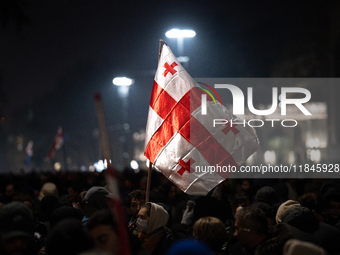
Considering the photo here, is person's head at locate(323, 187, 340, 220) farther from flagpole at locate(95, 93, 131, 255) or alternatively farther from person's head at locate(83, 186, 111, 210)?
flagpole at locate(95, 93, 131, 255)

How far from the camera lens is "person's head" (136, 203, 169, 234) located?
443 cm

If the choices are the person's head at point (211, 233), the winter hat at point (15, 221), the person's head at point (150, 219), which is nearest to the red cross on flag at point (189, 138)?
the person's head at point (150, 219)

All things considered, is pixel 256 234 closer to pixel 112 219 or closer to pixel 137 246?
pixel 137 246

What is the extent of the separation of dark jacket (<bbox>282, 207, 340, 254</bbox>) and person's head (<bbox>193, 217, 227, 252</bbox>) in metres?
0.77

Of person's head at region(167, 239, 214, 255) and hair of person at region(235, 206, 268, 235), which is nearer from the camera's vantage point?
person's head at region(167, 239, 214, 255)

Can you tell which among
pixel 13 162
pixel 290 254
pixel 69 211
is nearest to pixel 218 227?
pixel 290 254

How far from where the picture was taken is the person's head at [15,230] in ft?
10.1

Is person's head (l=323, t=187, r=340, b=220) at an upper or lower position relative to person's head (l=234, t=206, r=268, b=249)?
upper

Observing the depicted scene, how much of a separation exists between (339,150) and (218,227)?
33.6 meters

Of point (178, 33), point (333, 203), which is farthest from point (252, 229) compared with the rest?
point (178, 33)

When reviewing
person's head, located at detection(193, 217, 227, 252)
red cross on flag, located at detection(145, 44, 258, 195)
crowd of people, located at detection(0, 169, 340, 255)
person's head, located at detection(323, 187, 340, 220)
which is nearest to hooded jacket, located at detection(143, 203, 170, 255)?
crowd of people, located at detection(0, 169, 340, 255)

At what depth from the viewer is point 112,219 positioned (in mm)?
3318

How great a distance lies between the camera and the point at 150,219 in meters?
4.43

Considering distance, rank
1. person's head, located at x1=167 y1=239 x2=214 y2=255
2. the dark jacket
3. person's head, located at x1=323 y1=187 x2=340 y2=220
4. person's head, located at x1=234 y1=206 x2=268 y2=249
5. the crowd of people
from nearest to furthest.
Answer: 1. person's head, located at x1=167 y1=239 x2=214 y2=255
2. the crowd of people
3. person's head, located at x1=234 y1=206 x2=268 y2=249
4. the dark jacket
5. person's head, located at x1=323 y1=187 x2=340 y2=220
